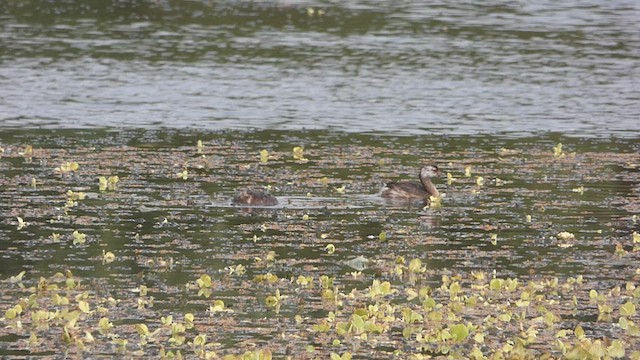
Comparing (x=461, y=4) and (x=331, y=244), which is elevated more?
(x=331, y=244)

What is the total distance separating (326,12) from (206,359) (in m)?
44.9

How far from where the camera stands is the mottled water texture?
50.2 ft

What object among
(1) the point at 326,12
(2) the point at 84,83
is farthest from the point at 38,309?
(1) the point at 326,12

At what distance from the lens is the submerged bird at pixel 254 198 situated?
72.9 feet

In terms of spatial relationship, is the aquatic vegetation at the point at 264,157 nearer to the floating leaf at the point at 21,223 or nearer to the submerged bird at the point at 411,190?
the submerged bird at the point at 411,190

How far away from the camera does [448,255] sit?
19438 millimetres

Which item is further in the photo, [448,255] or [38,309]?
[448,255]

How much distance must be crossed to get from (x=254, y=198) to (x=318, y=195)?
180 cm

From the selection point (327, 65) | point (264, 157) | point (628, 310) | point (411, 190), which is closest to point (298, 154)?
point (264, 157)

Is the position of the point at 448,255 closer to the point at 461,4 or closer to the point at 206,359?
the point at 206,359

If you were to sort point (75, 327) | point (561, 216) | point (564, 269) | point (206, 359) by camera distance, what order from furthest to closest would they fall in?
point (561, 216) → point (564, 269) → point (75, 327) → point (206, 359)

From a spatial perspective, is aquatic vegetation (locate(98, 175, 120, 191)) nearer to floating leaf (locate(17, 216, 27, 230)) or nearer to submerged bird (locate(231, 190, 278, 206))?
submerged bird (locate(231, 190, 278, 206))

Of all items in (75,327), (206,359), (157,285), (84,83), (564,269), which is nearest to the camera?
(206,359)

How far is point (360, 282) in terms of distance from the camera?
1769 centimetres
